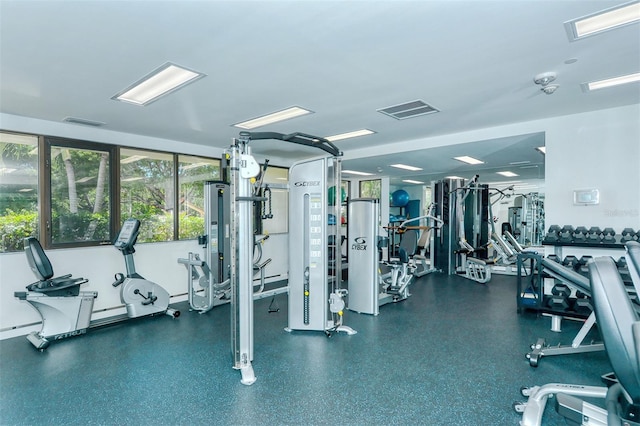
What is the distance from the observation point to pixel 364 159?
21.2ft

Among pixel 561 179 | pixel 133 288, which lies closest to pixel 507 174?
pixel 561 179

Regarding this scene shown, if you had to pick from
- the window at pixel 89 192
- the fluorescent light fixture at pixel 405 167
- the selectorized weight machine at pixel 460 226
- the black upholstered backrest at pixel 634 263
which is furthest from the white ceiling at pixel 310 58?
the selectorized weight machine at pixel 460 226

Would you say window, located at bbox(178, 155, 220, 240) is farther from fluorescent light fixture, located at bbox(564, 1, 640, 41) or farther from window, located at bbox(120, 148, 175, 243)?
fluorescent light fixture, located at bbox(564, 1, 640, 41)

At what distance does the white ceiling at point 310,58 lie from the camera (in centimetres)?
195

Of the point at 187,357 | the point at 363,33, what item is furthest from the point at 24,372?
the point at 363,33

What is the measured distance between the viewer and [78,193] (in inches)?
173

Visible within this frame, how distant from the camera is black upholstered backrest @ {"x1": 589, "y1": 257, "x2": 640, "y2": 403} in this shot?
4.86ft

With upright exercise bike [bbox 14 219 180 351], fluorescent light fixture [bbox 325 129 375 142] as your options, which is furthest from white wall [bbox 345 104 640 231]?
upright exercise bike [bbox 14 219 180 351]

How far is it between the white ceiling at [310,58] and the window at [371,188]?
504 centimetres

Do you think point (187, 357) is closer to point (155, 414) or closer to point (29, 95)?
point (155, 414)

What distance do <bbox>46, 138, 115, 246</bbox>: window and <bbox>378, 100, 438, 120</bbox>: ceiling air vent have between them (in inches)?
154

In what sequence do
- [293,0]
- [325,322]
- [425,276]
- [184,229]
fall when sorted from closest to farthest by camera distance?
[293,0] < [325,322] < [184,229] < [425,276]

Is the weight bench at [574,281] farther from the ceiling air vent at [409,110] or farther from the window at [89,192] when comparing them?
the window at [89,192]

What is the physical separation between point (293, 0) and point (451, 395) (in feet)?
9.38
